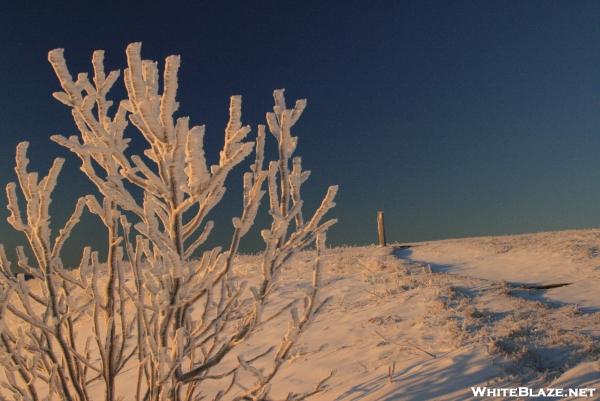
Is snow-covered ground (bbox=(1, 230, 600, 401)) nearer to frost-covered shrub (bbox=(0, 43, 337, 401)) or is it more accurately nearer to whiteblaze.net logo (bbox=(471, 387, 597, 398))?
whiteblaze.net logo (bbox=(471, 387, 597, 398))

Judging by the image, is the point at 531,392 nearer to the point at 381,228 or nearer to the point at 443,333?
the point at 443,333

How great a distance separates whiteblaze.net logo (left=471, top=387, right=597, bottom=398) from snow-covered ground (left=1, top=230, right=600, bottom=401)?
0.32 ft

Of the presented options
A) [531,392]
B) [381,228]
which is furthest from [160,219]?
[381,228]

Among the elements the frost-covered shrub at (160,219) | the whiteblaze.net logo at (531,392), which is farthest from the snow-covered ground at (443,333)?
the frost-covered shrub at (160,219)

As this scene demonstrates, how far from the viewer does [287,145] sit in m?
2.48

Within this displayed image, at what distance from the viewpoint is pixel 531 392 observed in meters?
4.89

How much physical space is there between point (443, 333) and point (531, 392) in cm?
208

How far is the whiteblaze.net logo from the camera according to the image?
454 cm

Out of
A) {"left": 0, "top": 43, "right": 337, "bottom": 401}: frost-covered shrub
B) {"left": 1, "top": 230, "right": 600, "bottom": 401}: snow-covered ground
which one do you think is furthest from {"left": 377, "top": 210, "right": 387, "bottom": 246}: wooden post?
{"left": 0, "top": 43, "right": 337, "bottom": 401}: frost-covered shrub

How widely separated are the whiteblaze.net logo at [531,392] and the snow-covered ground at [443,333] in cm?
10

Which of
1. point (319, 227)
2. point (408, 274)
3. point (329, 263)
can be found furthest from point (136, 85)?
point (329, 263)

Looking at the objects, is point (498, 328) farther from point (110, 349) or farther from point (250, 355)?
point (110, 349)

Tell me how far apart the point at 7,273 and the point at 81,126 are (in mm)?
1093

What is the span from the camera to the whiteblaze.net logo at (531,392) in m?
4.54
